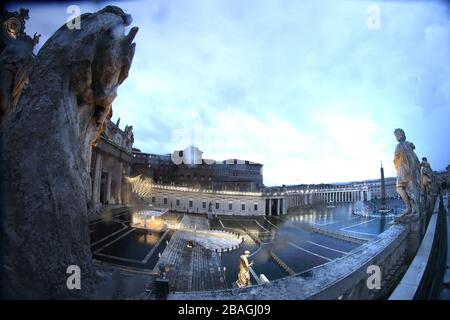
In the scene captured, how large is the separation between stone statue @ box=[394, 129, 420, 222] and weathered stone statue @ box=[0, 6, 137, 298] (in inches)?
376

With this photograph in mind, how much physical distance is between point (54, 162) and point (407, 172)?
1043 centimetres

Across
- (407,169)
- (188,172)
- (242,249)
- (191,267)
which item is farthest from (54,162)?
(188,172)

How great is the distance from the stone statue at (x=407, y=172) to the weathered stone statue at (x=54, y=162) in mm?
9541

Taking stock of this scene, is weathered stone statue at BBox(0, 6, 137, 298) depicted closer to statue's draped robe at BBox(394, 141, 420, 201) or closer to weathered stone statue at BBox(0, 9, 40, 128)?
weathered stone statue at BBox(0, 9, 40, 128)

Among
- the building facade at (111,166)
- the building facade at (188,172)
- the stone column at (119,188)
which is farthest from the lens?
the building facade at (188,172)

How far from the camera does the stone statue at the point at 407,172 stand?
8133 millimetres

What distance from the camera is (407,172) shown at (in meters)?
8.27

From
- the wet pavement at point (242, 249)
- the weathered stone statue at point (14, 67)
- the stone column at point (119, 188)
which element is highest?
the weathered stone statue at point (14, 67)

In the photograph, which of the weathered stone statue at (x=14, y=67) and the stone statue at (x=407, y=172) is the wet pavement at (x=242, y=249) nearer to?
the stone statue at (x=407, y=172)

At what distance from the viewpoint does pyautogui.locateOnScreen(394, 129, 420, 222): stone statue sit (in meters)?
8.13

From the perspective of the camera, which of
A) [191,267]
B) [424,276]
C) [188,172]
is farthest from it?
[188,172]

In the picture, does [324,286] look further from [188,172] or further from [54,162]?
[188,172]

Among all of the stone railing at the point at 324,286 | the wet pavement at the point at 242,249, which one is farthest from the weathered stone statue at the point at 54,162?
the wet pavement at the point at 242,249

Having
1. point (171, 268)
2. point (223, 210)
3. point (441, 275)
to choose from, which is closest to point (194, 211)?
point (223, 210)
